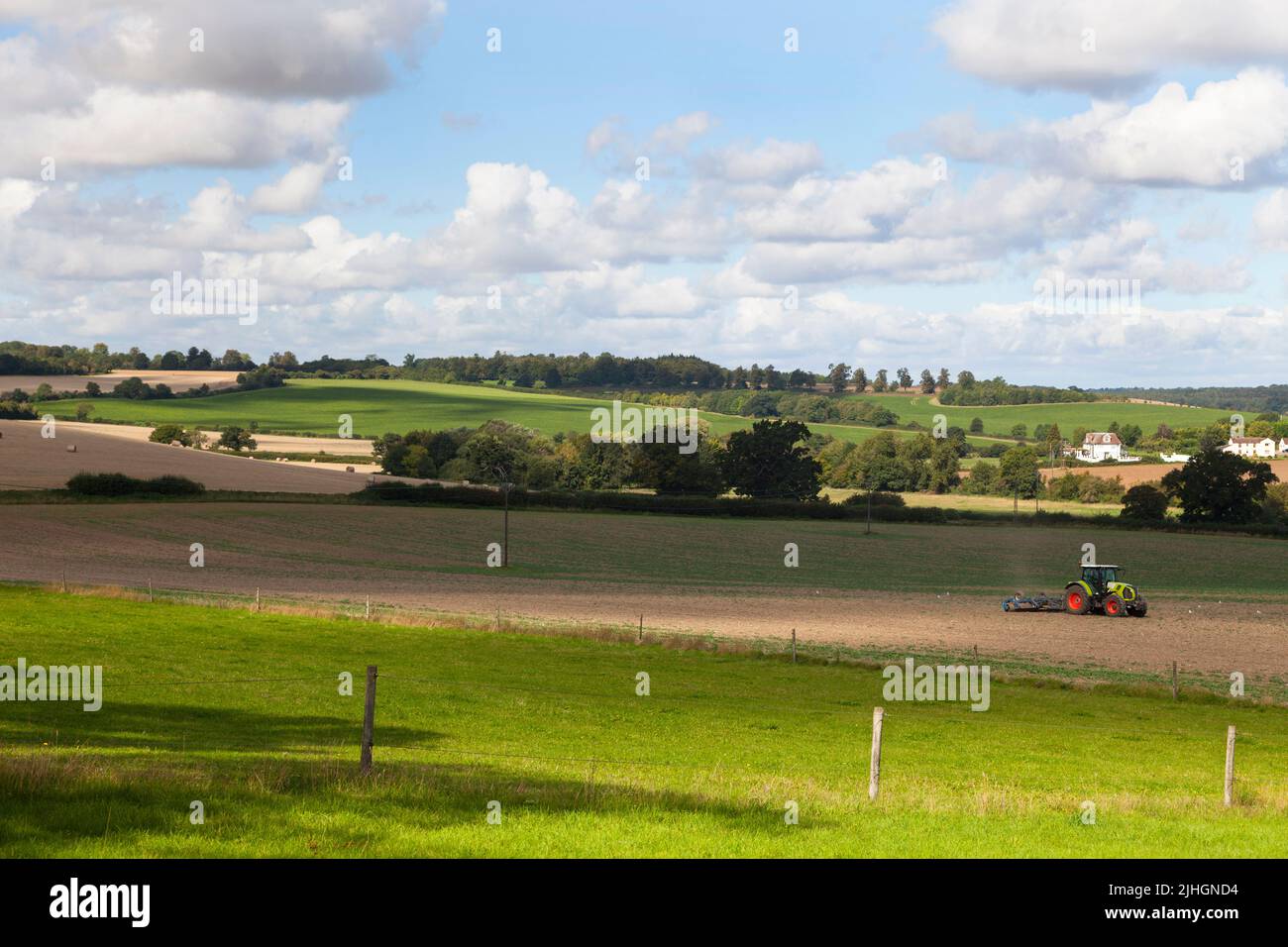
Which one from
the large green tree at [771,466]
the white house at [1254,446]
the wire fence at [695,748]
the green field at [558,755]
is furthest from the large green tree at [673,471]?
the wire fence at [695,748]

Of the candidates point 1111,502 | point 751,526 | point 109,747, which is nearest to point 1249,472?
point 1111,502

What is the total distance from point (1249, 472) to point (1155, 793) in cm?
10872

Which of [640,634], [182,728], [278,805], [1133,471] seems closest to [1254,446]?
[1133,471]

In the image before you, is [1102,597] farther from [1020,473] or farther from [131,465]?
[1020,473]

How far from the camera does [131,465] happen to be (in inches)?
4348

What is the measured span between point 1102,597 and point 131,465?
269ft

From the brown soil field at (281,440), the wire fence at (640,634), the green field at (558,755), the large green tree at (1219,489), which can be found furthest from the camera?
the brown soil field at (281,440)

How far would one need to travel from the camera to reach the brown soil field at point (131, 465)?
10488cm

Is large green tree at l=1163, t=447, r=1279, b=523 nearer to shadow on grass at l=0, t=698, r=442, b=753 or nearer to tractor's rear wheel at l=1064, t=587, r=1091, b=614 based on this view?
tractor's rear wheel at l=1064, t=587, r=1091, b=614

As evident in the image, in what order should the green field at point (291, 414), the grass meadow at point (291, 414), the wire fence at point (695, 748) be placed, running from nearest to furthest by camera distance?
the wire fence at point (695, 748) → the grass meadow at point (291, 414) → the green field at point (291, 414)

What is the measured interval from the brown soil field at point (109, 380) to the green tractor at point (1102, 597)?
140 meters

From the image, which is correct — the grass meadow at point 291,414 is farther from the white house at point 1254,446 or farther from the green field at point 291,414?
the white house at point 1254,446

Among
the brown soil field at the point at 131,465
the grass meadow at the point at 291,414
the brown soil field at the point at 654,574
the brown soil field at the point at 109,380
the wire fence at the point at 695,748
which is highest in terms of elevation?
the brown soil field at the point at 109,380

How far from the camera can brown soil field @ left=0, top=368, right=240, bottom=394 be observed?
A: 554 ft
